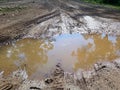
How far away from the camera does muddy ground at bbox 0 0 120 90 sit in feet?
23.4

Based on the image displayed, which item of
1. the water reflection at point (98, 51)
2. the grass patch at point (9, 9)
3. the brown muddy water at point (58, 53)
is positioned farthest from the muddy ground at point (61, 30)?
the water reflection at point (98, 51)

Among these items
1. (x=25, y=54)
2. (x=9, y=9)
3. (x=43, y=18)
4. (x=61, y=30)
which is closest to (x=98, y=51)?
(x=25, y=54)

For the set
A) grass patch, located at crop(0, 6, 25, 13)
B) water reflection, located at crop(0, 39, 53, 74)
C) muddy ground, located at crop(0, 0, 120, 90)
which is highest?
grass patch, located at crop(0, 6, 25, 13)

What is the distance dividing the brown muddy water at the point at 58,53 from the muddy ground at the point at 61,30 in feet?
1.62

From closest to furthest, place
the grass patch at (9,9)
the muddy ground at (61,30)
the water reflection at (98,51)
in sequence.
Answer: the muddy ground at (61,30)
the water reflection at (98,51)
the grass patch at (9,9)

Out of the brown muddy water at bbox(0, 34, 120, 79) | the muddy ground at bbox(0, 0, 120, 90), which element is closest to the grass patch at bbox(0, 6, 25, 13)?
the muddy ground at bbox(0, 0, 120, 90)

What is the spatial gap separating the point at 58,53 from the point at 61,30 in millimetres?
3193

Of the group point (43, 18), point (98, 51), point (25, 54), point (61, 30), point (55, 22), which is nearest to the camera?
point (25, 54)

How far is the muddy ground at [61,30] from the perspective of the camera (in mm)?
7129

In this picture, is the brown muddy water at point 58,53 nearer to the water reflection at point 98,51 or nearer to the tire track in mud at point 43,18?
the water reflection at point 98,51

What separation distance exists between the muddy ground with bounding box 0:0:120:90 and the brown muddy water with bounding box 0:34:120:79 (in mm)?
492

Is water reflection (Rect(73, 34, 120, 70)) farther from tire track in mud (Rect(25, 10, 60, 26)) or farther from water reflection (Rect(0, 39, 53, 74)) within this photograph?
tire track in mud (Rect(25, 10, 60, 26))

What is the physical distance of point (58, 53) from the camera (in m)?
10.0

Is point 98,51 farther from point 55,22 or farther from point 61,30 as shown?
point 55,22
